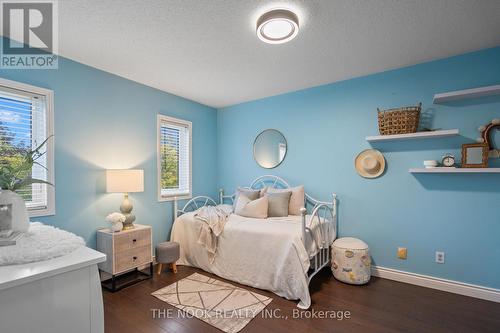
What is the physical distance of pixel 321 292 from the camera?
2.44 m

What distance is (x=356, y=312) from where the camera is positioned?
6.82 feet

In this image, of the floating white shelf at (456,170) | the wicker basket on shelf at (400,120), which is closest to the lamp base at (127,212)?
the wicker basket on shelf at (400,120)

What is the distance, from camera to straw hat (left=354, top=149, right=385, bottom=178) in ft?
9.18

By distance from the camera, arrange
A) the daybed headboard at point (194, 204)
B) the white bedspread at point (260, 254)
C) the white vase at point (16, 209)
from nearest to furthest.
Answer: the white vase at point (16, 209), the white bedspread at point (260, 254), the daybed headboard at point (194, 204)

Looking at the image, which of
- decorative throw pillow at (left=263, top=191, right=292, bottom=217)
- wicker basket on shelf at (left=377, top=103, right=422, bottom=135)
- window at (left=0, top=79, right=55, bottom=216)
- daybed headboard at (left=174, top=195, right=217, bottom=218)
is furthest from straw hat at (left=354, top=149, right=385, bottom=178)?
window at (left=0, top=79, right=55, bottom=216)

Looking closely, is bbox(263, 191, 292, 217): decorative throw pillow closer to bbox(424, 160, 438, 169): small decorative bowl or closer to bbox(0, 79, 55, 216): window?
bbox(424, 160, 438, 169): small decorative bowl

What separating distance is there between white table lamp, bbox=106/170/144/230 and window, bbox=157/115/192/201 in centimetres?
60

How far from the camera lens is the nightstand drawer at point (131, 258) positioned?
96.8 inches

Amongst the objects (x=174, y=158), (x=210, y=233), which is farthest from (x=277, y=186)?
(x=174, y=158)

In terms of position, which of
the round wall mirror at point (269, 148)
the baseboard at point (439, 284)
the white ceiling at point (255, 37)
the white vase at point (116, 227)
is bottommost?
the baseboard at point (439, 284)

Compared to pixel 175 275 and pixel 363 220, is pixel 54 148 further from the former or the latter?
pixel 363 220

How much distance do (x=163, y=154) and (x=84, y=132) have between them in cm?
104

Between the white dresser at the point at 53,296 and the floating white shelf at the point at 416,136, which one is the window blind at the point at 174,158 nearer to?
the white dresser at the point at 53,296

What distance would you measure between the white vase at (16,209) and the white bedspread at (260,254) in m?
1.75
